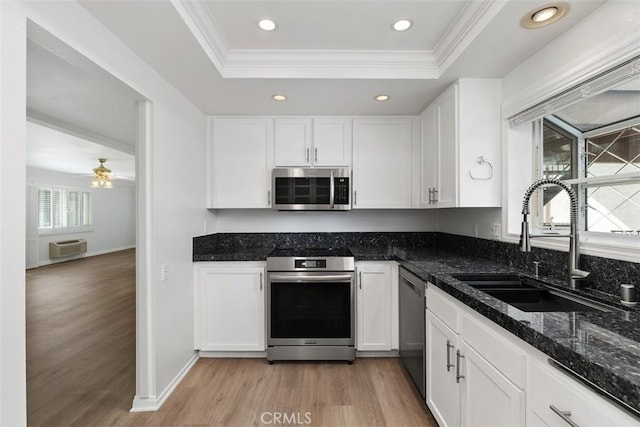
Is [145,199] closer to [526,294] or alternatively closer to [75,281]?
[526,294]

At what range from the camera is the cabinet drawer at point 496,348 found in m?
0.99

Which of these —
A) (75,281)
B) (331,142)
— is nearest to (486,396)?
(331,142)

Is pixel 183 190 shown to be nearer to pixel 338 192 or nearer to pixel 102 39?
pixel 102 39

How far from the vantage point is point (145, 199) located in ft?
6.08

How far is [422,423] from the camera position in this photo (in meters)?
1.76

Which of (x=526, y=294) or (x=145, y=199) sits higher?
(x=145, y=199)

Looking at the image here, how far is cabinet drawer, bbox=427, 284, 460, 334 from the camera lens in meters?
1.42

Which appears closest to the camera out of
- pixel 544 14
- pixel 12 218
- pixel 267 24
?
pixel 12 218

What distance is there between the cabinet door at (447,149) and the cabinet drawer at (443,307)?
74 cm

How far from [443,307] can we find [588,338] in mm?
740

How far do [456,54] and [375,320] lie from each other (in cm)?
206

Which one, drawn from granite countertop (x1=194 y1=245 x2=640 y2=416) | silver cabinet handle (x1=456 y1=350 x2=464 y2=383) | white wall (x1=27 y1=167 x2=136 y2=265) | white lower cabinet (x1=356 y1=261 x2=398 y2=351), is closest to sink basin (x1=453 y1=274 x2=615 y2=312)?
granite countertop (x1=194 y1=245 x2=640 y2=416)

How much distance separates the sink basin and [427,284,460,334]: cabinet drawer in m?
0.15

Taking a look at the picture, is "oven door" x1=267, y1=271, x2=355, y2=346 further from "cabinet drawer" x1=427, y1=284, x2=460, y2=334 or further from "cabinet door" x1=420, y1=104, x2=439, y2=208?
"cabinet door" x1=420, y1=104, x2=439, y2=208
